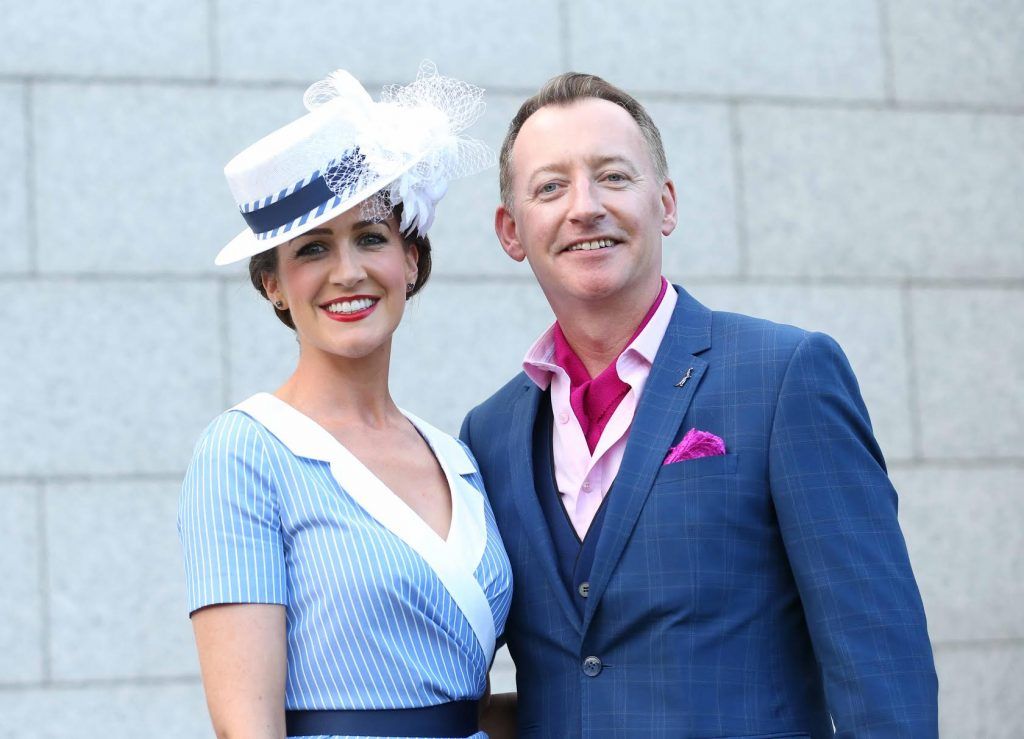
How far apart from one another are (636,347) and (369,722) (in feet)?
2.67

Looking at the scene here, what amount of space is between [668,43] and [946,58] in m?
0.96

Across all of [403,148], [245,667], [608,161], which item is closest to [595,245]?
[608,161]

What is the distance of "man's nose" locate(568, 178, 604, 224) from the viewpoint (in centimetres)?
278

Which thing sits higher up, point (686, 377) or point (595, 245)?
point (595, 245)

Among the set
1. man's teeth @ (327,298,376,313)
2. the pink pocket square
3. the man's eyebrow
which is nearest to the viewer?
the pink pocket square

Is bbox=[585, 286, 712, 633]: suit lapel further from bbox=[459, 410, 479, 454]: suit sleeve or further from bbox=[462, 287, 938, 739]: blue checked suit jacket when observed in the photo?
bbox=[459, 410, 479, 454]: suit sleeve

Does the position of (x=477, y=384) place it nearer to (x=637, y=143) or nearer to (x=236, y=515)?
(x=637, y=143)

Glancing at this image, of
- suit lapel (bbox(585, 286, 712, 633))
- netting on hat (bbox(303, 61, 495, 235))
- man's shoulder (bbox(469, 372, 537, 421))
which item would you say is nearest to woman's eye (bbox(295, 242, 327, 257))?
netting on hat (bbox(303, 61, 495, 235))

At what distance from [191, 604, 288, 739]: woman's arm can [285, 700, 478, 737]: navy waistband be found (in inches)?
Answer: 2.8

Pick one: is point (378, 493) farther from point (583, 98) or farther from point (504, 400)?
point (583, 98)

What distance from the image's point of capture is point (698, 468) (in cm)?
259

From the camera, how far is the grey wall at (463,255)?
429 cm

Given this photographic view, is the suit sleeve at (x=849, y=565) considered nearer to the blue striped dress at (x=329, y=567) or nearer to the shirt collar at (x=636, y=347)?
the shirt collar at (x=636, y=347)

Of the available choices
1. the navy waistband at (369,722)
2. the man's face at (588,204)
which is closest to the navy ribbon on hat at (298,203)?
the man's face at (588,204)
